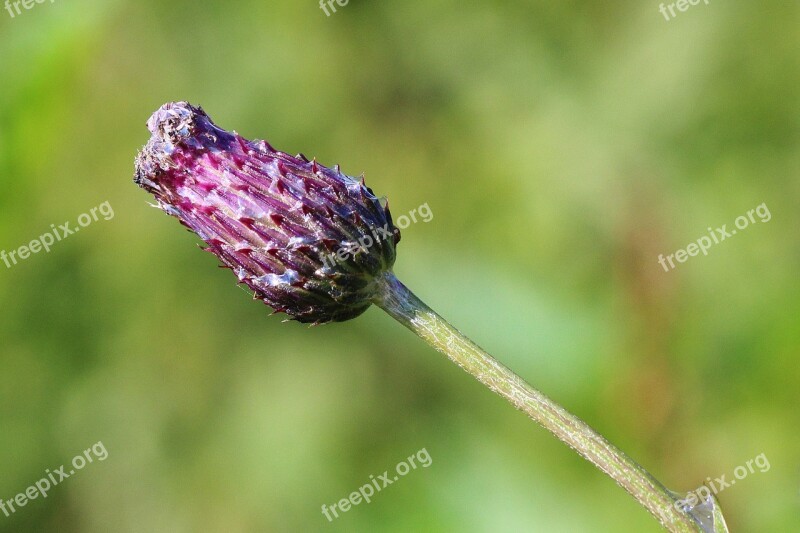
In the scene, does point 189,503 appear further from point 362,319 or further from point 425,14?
point 425,14

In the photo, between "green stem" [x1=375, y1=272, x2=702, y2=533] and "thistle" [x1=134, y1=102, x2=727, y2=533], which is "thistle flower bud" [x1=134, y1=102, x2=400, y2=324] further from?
"green stem" [x1=375, y1=272, x2=702, y2=533]

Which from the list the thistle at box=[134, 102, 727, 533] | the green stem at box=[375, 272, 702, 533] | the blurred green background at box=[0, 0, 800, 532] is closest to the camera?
the green stem at box=[375, 272, 702, 533]

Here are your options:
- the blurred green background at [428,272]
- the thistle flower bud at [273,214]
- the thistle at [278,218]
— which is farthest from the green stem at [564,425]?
the blurred green background at [428,272]

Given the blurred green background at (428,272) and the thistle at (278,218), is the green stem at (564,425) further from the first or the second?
the blurred green background at (428,272)

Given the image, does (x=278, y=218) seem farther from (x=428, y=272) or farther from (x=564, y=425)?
(x=428, y=272)

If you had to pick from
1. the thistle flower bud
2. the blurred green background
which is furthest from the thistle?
the blurred green background
